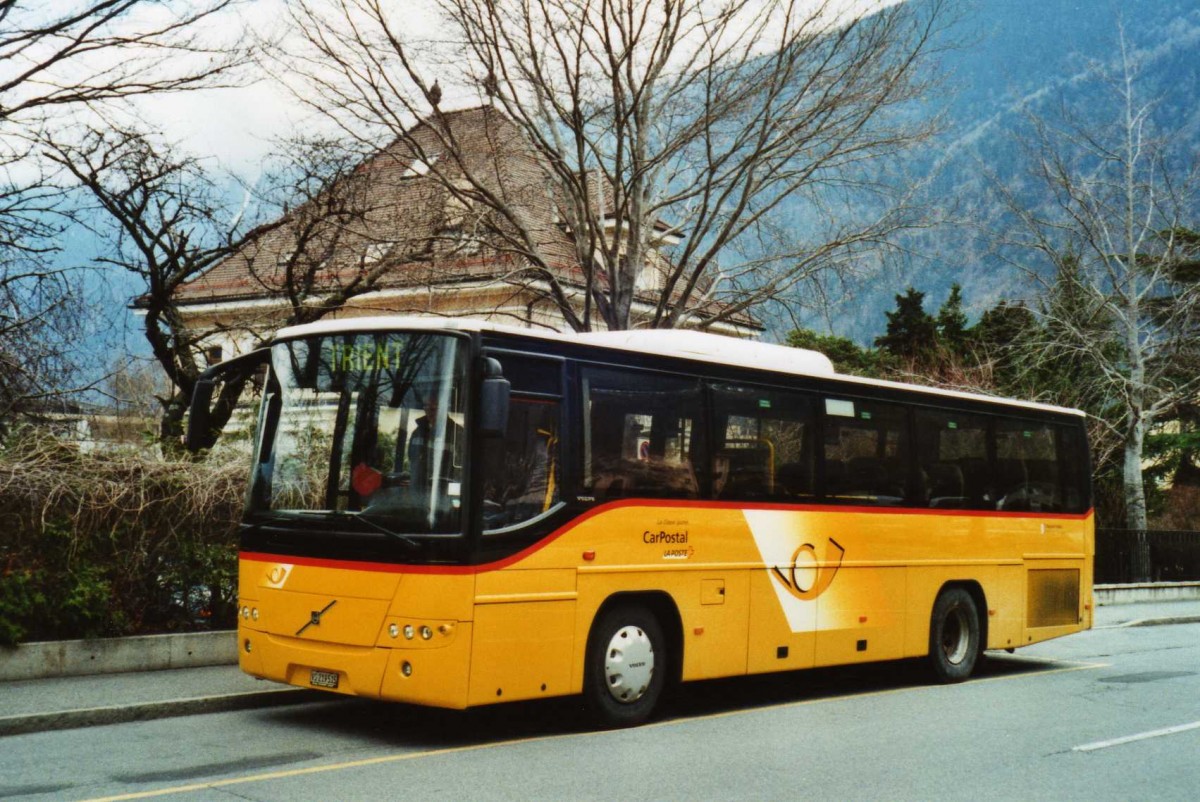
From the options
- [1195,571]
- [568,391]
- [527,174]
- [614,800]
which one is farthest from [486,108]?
[1195,571]

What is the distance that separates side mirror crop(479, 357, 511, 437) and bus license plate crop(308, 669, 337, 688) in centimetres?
216

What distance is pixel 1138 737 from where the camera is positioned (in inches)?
413

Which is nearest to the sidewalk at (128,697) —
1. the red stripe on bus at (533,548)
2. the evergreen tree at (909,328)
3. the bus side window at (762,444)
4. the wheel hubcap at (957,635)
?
the red stripe on bus at (533,548)

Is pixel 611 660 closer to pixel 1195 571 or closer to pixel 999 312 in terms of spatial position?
pixel 1195 571

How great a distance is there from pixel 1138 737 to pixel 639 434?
465 centimetres

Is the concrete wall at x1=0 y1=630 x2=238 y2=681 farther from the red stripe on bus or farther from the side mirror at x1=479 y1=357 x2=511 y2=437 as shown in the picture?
the side mirror at x1=479 y1=357 x2=511 y2=437

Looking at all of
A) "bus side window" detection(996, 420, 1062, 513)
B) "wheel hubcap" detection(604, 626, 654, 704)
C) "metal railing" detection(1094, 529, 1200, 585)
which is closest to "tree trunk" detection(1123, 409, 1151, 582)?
"metal railing" detection(1094, 529, 1200, 585)

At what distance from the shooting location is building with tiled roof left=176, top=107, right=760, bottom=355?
66.2 ft

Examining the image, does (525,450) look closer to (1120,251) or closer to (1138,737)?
(1138,737)

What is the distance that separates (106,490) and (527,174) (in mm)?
14270

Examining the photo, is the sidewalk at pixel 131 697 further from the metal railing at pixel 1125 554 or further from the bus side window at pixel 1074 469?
the metal railing at pixel 1125 554

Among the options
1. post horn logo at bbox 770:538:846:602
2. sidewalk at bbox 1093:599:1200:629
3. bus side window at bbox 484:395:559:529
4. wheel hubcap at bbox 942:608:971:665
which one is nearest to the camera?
bus side window at bbox 484:395:559:529

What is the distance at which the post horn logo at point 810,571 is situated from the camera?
477 inches

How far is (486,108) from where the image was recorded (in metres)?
22.3
